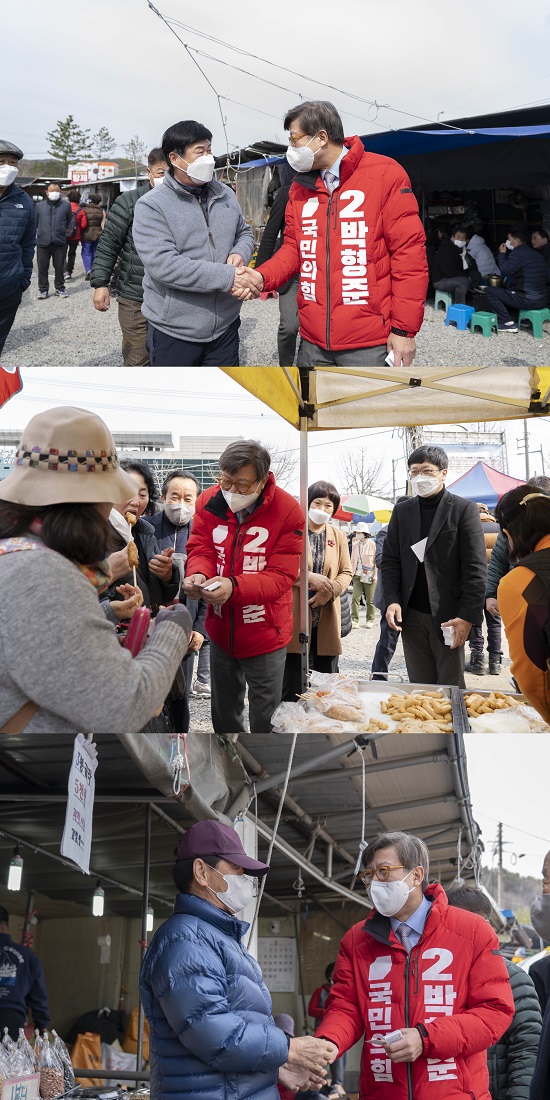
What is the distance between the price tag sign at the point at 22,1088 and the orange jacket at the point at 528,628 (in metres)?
2.11

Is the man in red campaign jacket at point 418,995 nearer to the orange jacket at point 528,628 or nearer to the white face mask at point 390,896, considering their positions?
the white face mask at point 390,896

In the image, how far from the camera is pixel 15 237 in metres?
3.32

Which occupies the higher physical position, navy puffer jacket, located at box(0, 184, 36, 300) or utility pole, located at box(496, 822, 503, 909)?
navy puffer jacket, located at box(0, 184, 36, 300)

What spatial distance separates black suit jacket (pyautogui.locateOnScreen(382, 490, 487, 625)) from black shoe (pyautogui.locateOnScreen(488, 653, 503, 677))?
0.38ft

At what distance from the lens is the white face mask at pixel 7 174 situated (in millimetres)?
3238

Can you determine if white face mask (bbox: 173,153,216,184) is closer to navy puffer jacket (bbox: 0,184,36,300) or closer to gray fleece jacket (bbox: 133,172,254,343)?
gray fleece jacket (bbox: 133,172,254,343)

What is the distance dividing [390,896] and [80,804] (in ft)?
3.75

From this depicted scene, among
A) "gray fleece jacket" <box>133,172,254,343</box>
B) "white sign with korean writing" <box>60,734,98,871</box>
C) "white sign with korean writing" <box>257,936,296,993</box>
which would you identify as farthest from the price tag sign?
"gray fleece jacket" <box>133,172,254,343</box>

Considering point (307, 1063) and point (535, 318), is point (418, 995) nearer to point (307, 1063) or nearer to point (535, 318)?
point (307, 1063)

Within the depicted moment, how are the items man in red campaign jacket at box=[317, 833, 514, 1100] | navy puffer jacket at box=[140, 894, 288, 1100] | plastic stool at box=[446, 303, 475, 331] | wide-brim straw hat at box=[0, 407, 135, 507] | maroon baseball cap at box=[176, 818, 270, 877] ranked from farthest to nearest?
plastic stool at box=[446, 303, 475, 331] < maroon baseball cap at box=[176, 818, 270, 877] < man in red campaign jacket at box=[317, 833, 514, 1100] < navy puffer jacket at box=[140, 894, 288, 1100] < wide-brim straw hat at box=[0, 407, 135, 507]

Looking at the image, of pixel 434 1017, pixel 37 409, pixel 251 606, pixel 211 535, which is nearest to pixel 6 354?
pixel 37 409

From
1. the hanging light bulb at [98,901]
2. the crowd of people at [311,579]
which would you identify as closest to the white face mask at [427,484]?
the crowd of people at [311,579]

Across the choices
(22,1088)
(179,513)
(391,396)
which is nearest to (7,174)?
(179,513)

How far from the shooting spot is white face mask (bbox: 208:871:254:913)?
2.71m
